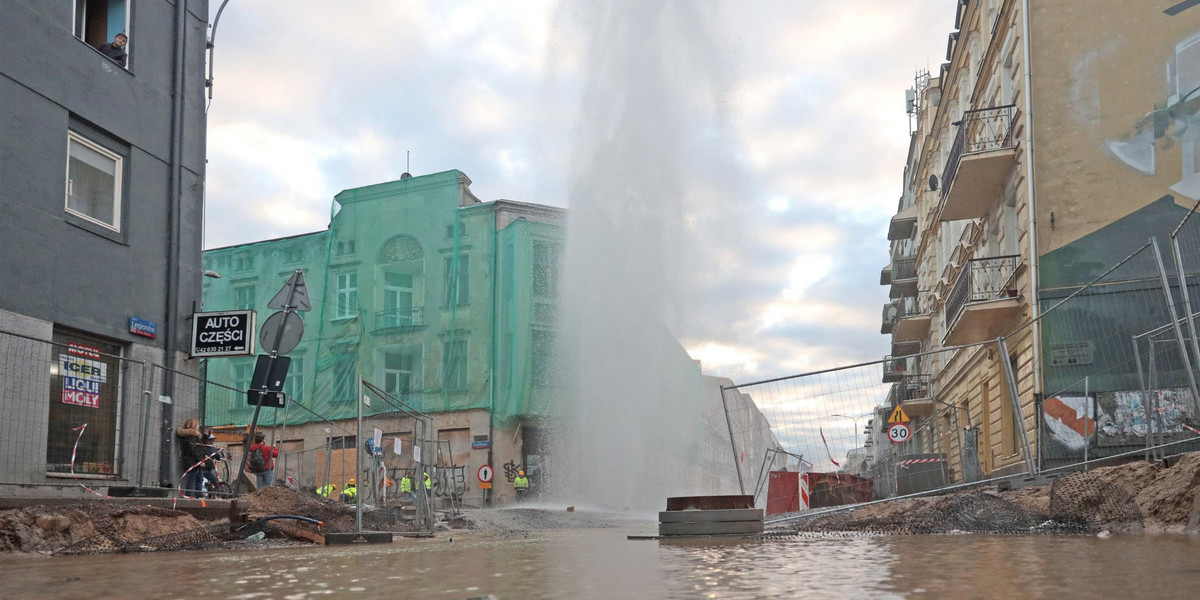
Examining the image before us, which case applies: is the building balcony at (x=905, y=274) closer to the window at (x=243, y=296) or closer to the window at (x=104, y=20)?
the window at (x=243, y=296)

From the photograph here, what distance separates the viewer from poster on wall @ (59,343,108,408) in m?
12.3

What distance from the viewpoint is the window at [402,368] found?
39.6 metres

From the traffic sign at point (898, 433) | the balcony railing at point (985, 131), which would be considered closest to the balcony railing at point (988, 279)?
the balcony railing at point (985, 131)

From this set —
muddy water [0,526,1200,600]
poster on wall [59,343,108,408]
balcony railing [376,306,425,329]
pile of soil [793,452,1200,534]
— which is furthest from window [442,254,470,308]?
muddy water [0,526,1200,600]

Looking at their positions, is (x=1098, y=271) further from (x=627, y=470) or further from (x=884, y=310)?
(x=884, y=310)

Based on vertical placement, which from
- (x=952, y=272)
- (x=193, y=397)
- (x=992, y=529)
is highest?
(x=952, y=272)

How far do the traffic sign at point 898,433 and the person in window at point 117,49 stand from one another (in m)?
12.4

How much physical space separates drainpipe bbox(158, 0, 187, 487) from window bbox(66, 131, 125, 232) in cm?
95

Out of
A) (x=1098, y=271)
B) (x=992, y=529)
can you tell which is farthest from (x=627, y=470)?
(x=992, y=529)

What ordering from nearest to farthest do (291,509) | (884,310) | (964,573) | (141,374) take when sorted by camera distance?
(964,573) < (291,509) < (141,374) < (884,310)

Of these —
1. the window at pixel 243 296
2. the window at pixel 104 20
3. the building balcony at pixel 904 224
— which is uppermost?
the building balcony at pixel 904 224

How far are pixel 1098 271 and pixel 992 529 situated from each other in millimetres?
11513

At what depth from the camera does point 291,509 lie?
1230cm

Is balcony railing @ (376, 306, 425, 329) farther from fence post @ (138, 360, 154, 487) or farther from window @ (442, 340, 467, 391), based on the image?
fence post @ (138, 360, 154, 487)
